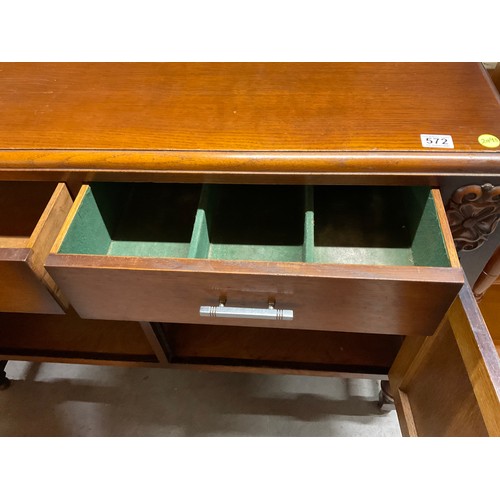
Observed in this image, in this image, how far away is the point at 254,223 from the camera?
0.71 metres

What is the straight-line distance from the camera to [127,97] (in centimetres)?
59

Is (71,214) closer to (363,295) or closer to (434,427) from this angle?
(363,295)

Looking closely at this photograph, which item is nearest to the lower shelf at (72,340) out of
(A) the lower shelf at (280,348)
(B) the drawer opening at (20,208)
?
(A) the lower shelf at (280,348)

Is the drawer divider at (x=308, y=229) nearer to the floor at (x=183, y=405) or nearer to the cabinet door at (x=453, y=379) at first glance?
the cabinet door at (x=453, y=379)

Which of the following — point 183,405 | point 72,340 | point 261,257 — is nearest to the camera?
point 261,257

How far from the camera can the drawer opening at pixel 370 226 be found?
0.61m

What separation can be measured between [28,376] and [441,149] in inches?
39.9

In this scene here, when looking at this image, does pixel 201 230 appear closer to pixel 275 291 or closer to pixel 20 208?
pixel 275 291

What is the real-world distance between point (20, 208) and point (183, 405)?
540mm


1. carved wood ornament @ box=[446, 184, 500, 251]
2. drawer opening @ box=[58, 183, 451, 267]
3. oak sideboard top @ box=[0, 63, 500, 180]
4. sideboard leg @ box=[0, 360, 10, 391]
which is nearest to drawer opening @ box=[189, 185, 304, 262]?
drawer opening @ box=[58, 183, 451, 267]

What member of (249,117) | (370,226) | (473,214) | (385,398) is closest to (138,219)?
(249,117)

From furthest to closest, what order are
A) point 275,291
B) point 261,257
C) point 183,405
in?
point 183,405 → point 261,257 → point 275,291

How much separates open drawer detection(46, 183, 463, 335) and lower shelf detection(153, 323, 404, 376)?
0.61 ft

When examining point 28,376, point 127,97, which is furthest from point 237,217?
point 28,376
